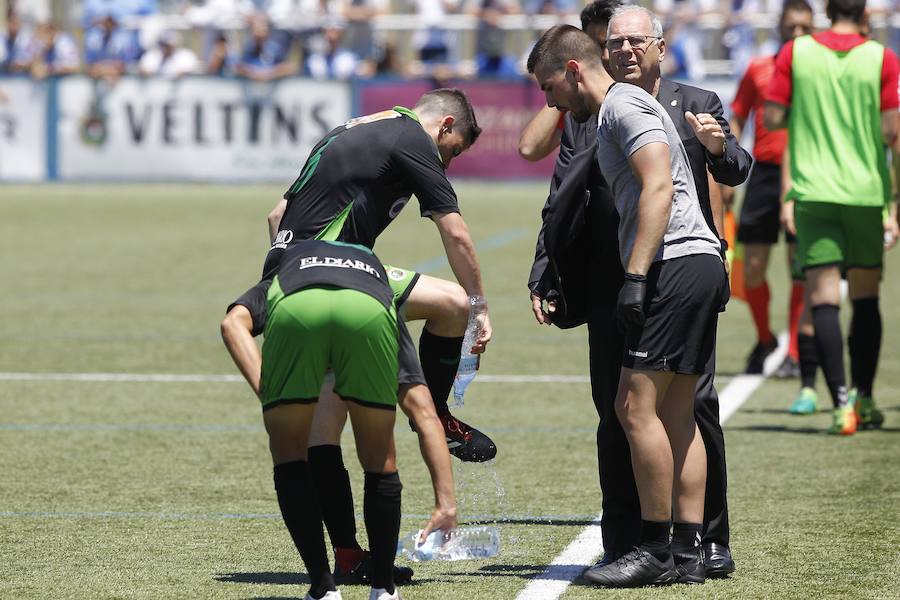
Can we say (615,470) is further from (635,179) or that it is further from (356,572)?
(635,179)

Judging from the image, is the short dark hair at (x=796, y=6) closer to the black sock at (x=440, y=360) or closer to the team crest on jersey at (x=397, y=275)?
the black sock at (x=440, y=360)

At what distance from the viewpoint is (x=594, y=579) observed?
551 cm

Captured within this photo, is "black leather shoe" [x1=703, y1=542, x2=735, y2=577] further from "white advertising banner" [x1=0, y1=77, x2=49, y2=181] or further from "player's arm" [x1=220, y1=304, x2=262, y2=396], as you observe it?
"white advertising banner" [x1=0, y1=77, x2=49, y2=181]

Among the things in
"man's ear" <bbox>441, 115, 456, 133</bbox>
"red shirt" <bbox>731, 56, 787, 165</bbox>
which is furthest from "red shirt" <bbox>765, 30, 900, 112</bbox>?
"man's ear" <bbox>441, 115, 456, 133</bbox>

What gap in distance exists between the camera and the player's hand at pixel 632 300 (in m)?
5.23

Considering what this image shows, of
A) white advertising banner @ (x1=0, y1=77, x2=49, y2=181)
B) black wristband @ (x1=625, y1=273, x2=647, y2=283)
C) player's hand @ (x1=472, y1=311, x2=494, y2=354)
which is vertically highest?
black wristband @ (x1=625, y1=273, x2=647, y2=283)

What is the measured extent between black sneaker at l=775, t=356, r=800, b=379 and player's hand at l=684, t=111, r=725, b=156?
18.2 ft

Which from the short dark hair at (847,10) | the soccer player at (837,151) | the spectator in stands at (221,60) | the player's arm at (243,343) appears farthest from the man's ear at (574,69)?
the spectator in stands at (221,60)

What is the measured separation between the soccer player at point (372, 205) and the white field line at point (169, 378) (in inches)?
192

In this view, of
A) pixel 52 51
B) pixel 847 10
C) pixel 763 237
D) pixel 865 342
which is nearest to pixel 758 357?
pixel 763 237

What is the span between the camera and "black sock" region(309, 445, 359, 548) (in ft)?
18.2

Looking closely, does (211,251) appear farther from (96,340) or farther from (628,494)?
(628,494)

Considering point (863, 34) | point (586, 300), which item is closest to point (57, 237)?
point (863, 34)

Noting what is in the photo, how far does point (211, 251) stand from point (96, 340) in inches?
245
